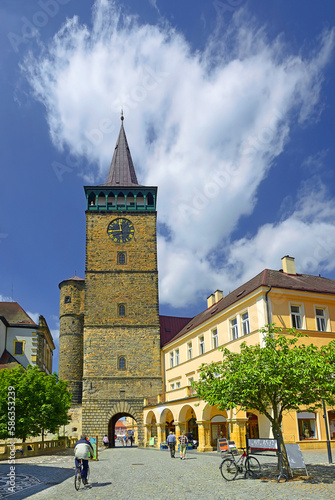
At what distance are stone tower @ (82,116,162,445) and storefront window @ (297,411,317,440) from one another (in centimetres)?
1952

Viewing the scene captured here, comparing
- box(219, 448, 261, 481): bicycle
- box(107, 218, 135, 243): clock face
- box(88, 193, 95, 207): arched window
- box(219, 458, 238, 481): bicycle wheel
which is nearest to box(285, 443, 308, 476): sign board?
box(219, 448, 261, 481): bicycle

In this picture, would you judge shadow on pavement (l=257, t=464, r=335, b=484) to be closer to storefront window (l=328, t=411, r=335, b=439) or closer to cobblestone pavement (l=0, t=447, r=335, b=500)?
cobblestone pavement (l=0, t=447, r=335, b=500)

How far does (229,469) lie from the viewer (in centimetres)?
1473

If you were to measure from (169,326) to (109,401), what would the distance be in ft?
34.8

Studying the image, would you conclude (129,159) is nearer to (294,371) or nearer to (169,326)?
(169,326)

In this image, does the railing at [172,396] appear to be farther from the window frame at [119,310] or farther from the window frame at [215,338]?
the window frame at [119,310]

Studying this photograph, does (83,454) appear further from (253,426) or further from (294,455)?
(253,426)

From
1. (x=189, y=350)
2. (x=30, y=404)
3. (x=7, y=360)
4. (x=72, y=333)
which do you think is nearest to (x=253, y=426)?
(x=189, y=350)

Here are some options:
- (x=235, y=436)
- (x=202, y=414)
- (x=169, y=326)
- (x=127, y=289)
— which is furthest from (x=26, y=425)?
(x=169, y=326)

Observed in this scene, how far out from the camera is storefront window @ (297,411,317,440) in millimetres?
24969

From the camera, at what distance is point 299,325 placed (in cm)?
2752

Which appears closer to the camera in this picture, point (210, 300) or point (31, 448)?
point (31, 448)

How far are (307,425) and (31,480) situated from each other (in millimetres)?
15717

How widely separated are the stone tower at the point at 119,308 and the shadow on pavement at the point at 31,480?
72.4 feet
